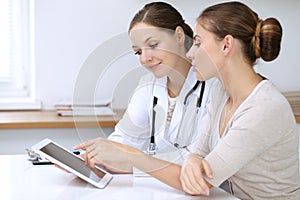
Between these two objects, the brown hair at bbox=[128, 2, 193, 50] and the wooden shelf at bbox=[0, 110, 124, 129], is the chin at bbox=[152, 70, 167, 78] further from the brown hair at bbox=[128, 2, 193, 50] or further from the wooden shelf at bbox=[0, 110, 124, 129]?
the wooden shelf at bbox=[0, 110, 124, 129]

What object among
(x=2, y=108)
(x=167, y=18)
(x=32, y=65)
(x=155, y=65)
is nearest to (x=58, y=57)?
(x=32, y=65)

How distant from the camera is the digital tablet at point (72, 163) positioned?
1.55 m

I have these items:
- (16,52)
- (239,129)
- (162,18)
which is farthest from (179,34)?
(16,52)

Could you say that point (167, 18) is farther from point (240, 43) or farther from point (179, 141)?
point (179, 141)

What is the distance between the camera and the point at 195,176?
1447 mm

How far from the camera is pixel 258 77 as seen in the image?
5.38 ft

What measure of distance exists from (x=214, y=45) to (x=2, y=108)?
1.73 metres

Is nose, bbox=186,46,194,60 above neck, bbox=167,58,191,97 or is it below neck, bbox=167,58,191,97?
above

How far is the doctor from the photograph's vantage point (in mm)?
1585

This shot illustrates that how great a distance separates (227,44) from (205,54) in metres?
Answer: 0.07

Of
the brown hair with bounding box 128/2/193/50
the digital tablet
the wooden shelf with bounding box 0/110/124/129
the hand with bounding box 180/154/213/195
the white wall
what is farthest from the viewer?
the white wall

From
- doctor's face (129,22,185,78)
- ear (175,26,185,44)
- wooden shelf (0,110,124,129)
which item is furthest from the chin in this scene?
wooden shelf (0,110,124,129)

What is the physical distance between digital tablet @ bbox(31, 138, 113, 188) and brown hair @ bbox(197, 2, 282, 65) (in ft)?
1.74

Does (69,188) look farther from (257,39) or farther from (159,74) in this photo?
(257,39)
